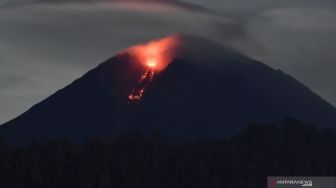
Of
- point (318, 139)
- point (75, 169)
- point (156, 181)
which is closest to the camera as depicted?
point (75, 169)

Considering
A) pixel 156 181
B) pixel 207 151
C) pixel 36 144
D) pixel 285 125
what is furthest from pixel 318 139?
pixel 36 144

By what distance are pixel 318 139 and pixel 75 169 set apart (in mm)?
41075

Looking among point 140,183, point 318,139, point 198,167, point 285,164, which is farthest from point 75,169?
point 318,139

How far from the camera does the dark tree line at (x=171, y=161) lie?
4579 inches

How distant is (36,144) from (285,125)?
39.3m

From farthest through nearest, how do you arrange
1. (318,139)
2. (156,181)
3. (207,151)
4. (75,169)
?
1. (318,139)
2. (207,151)
3. (156,181)
4. (75,169)

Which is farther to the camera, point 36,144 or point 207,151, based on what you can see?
point 207,151

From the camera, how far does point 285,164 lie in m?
136

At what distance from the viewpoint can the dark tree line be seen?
116 meters

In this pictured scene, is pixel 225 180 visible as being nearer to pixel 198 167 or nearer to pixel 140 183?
pixel 198 167

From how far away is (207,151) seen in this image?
445 ft

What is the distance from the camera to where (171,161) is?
132 m

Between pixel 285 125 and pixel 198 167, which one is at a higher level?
pixel 285 125

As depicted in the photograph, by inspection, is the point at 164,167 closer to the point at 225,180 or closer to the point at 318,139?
the point at 225,180
